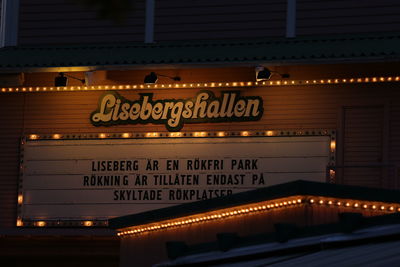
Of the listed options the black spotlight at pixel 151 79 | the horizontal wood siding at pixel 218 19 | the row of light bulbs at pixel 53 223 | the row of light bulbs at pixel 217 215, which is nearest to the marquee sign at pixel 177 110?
the black spotlight at pixel 151 79

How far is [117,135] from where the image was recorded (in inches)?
827

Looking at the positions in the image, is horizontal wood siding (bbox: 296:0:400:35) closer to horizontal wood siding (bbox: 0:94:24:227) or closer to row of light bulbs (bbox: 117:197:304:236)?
horizontal wood siding (bbox: 0:94:24:227)

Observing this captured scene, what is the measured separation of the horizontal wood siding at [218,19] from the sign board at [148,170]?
2.21 metres

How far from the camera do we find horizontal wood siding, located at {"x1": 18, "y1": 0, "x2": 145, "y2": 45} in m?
21.0

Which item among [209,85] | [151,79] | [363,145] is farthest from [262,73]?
[363,145]

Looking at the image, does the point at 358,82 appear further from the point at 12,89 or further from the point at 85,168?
the point at 12,89

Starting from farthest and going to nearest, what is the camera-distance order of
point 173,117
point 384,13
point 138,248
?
point 173,117 → point 384,13 → point 138,248

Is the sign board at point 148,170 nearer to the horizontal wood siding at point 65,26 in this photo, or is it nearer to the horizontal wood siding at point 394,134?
the horizontal wood siding at point 394,134

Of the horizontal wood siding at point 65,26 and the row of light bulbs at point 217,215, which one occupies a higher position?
the horizontal wood siding at point 65,26

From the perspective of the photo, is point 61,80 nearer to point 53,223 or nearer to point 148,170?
point 148,170

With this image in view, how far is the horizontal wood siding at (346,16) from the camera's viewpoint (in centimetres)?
1927

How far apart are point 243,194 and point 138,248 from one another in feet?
8.64

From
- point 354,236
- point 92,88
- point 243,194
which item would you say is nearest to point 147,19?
point 92,88

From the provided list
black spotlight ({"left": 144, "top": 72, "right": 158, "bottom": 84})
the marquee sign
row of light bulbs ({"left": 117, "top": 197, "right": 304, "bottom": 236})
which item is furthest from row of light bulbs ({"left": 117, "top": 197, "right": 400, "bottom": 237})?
the marquee sign
